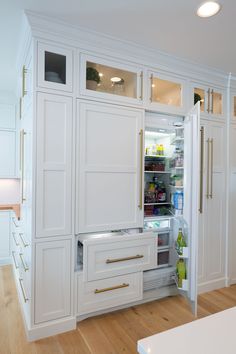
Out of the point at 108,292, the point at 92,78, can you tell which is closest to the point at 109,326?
the point at 108,292

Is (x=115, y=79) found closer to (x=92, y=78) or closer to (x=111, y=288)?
(x=92, y=78)

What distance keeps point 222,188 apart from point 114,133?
1.54 meters

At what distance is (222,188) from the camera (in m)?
2.84

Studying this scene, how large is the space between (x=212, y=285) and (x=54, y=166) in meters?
2.28

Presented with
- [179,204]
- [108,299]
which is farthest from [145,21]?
[108,299]

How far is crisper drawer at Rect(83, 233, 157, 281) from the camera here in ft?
6.54

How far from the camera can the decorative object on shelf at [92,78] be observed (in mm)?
2064

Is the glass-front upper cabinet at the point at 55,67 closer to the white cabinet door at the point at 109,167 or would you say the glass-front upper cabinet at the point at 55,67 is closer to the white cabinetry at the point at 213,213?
the white cabinet door at the point at 109,167

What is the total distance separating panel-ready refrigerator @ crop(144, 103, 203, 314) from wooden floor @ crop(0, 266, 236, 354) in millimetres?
203

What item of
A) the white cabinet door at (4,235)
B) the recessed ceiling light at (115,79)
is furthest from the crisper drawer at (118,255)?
the white cabinet door at (4,235)

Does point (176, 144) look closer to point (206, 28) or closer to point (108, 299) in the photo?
point (206, 28)

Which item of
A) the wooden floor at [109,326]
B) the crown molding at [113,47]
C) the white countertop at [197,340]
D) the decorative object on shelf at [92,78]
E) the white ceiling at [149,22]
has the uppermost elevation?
the white ceiling at [149,22]

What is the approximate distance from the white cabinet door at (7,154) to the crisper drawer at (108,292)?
207 cm

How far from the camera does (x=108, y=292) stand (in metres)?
2.13
